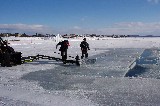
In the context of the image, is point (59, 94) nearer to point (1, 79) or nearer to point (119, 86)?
point (119, 86)

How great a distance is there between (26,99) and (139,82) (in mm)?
3896

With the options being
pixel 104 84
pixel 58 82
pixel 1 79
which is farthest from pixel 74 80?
pixel 1 79

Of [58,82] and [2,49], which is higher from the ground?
[2,49]

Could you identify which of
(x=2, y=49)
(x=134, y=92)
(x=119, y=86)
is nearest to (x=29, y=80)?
(x=119, y=86)

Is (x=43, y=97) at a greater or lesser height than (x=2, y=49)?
lesser

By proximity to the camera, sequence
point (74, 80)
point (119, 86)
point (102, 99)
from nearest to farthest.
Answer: point (102, 99), point (119, 86), point (74, 80)

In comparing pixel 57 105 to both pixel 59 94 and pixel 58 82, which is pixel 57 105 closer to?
pixel 59 94

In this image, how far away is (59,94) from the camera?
7.23 m

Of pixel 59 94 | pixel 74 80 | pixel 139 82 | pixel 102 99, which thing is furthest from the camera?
pixel 74 80

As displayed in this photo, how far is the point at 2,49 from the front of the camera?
45.2 ft

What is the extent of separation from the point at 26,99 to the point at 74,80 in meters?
2.94

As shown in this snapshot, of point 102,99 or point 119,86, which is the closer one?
point 102,99

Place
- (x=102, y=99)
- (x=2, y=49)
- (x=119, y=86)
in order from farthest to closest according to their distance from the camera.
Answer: (x=2, y=49) → (x=119, y=86) → (x=102, y=99)

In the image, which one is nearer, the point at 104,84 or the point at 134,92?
the point at 134,92
